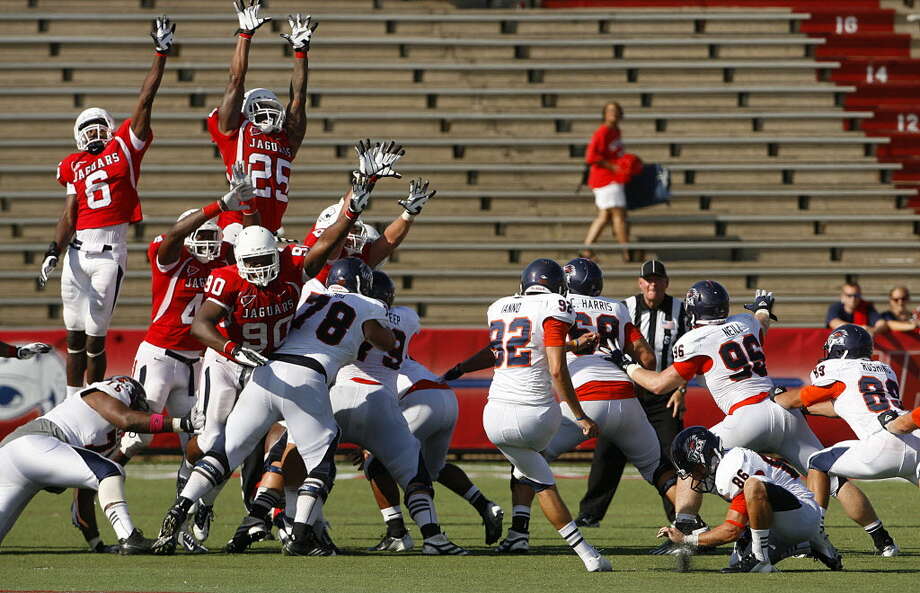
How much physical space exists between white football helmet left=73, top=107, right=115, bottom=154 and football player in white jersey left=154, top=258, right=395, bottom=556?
295cm

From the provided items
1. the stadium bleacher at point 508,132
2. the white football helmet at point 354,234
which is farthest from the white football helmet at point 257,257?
the stadium bleacher at point 508,132

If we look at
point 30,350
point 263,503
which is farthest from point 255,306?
point 30,350

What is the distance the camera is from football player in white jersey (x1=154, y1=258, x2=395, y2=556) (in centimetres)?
767

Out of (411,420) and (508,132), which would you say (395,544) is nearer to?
(411,420)

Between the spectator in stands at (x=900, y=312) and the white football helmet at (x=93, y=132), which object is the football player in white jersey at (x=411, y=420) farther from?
the spectator in stands at (x=900, y=312)

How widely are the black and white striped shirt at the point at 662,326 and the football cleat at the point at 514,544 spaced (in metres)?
2.31

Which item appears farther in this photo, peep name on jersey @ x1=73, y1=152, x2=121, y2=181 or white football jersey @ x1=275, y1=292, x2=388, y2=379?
peep name on jersey @ x1=73, y1=152, x2=121, y2=181

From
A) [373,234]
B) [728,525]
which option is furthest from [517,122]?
[728,525]

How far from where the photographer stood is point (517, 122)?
1817cm

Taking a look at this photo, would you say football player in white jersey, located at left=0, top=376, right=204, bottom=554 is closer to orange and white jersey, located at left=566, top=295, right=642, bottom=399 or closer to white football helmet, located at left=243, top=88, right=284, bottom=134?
orange and white jersey, located at left=566, top=295, right=642, bottom=399

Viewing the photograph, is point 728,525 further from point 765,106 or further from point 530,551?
point 765,106

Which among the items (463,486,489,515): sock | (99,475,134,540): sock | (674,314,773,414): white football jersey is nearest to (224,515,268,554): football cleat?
(99,475,134,540): sock

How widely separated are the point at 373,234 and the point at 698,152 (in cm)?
938

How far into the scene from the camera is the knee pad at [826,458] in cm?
810
